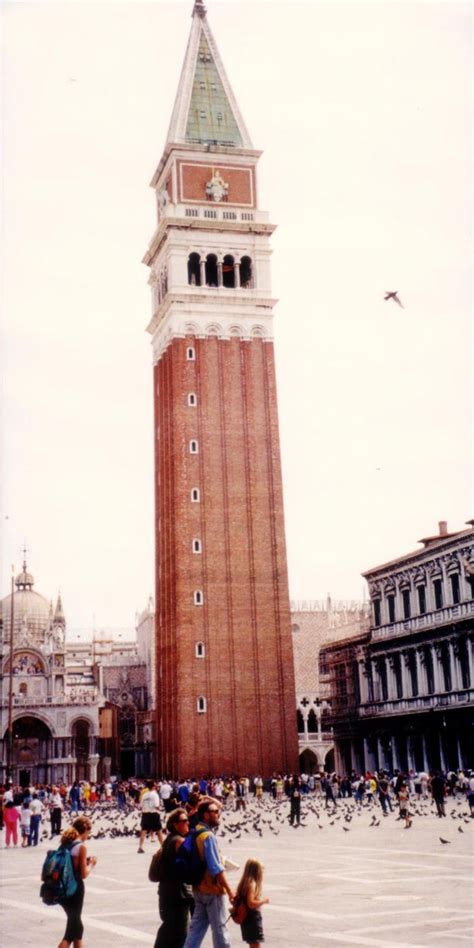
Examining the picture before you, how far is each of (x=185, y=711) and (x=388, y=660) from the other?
12.3 m

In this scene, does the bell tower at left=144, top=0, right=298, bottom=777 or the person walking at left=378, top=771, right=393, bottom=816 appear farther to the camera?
the bell tower at left=144, top=0, right=298, bottom=777

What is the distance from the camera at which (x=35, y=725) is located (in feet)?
299

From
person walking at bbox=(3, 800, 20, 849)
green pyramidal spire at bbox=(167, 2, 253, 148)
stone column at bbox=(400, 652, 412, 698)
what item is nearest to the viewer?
person walking at bbox=(3, 800, 20, 849)

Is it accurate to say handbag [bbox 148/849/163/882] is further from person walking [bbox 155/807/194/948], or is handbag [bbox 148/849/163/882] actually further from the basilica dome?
the basilica dome

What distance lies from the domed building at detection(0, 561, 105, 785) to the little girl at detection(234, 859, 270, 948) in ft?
255

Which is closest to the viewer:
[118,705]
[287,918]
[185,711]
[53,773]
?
[287,918]

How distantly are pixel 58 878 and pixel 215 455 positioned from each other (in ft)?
184

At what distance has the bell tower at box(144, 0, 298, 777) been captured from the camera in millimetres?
63344

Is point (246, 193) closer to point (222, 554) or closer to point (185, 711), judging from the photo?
point (222, 554)

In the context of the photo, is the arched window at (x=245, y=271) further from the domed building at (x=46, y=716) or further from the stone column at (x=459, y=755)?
the domed building at (x=46, y=716)

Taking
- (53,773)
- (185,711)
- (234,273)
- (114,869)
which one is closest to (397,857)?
(114,869)

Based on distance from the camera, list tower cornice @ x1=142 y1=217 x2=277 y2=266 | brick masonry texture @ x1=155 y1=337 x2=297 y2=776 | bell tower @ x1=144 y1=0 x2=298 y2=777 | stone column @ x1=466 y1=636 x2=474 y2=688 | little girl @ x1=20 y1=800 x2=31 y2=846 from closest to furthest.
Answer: little girl @ x1=20 y1=800 x2=31 y2=846
stone column @ x1=466 y1=636 x2=474 y2=688
brick masonry texture @ x1=155 y1=337 x2=297 y2=776
bell tower @ x1=144 y1=0 x2=298 y2=777
tower cornice @ x1=142 y1=217 x2=277 y2=266

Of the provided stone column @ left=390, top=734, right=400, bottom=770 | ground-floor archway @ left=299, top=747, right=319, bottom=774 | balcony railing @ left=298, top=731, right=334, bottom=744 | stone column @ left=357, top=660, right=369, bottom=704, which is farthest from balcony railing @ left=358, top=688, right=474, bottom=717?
ground-floor archway @ left=299, top=747, right=319, bottom=774

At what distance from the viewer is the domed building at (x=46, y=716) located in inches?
3492
